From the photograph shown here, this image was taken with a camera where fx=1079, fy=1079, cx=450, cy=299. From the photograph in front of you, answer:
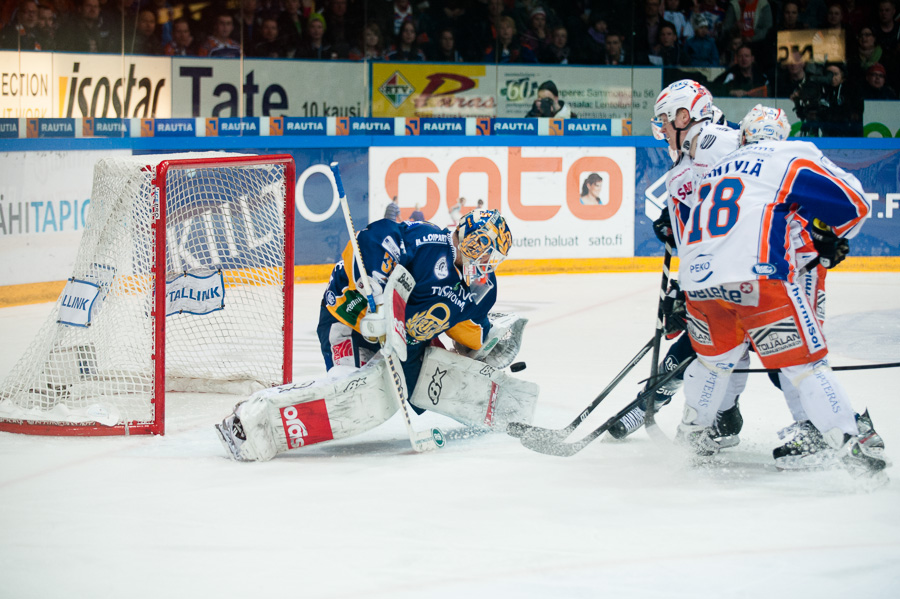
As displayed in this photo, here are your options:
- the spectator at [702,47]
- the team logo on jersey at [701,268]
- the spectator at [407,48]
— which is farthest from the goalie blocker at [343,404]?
the spectator at [702,47]

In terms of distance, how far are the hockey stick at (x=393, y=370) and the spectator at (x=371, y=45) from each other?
5.22 m

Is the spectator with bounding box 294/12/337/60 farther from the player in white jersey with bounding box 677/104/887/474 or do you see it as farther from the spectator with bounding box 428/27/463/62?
the player in white jersey with bounding box 677/104/887/474

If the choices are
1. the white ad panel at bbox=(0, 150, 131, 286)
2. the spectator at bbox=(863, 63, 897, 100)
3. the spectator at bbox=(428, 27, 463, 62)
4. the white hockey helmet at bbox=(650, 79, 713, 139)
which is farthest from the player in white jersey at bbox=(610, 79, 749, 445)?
the spectator at bbox=(863, 63, 897, 100)

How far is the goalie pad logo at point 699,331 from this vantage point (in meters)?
3.17

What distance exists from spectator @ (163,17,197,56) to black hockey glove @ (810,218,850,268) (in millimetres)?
5888

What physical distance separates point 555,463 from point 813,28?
701cm

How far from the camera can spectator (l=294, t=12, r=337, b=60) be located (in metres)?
8.29

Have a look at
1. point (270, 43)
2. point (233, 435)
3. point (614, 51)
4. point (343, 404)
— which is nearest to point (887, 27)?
point (614, 51)

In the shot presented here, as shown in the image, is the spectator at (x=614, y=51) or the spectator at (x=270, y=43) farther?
the spectator at (x=614, y=51)

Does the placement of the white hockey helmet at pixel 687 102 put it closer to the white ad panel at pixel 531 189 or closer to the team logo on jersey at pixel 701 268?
the team logo on jersey at pixel 701 268

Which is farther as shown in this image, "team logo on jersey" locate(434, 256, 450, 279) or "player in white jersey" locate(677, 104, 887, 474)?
"team logo on jersey" locate(434, 256, 450, 279)

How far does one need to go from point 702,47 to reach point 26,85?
5304mm

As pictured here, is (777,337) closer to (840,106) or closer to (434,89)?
(434,89)

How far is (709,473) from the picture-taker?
3.20 meters
